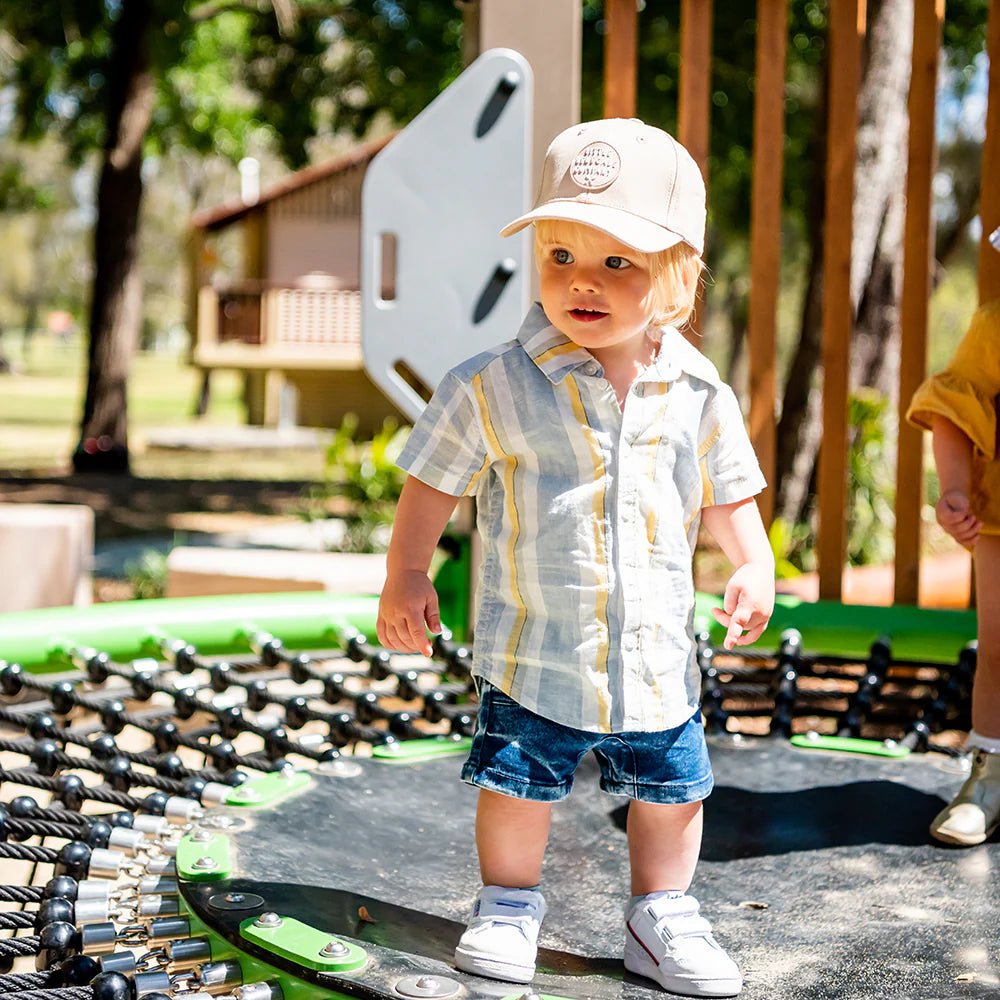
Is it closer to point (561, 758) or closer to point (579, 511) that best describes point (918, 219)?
point (579, 511)

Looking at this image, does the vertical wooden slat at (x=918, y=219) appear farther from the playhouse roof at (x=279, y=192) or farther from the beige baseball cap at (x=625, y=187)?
the playhouse roof at (x=279, y=192)

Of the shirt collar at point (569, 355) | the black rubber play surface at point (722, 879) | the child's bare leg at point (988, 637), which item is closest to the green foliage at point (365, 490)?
the black rubber play surface at point (722, 879)

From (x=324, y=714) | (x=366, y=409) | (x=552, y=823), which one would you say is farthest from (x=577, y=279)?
(x=366, y=409)

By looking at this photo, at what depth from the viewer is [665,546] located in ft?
4.54

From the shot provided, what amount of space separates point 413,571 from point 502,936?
0.36 m

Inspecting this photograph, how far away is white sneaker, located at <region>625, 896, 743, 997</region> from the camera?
1.31 metres

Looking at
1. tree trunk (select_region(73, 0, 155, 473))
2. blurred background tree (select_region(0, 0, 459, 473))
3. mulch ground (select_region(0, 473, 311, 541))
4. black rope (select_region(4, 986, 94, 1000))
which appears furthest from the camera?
tree trunk (select_region(73, 0, 155, 473))

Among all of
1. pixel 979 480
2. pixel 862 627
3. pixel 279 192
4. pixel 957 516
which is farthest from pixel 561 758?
pixel 279 192

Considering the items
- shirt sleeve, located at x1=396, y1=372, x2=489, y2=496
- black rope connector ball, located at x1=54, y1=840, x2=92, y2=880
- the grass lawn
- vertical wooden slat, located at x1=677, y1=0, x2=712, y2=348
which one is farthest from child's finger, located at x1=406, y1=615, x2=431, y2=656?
the grass lawn

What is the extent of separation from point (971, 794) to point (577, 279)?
0.98 meters

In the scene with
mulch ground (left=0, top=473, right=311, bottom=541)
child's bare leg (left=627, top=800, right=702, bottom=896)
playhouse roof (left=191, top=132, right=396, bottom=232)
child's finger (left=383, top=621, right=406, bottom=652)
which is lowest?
mulch ground (left=0, top=473, right=311, bottom=541)

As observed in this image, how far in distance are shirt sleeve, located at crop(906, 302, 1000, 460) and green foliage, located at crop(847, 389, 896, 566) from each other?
14.4 feet

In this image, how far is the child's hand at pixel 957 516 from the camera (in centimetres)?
185

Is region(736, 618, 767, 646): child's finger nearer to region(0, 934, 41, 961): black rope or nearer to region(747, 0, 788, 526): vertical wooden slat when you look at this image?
region(0, 934, 41, 961): black rope
